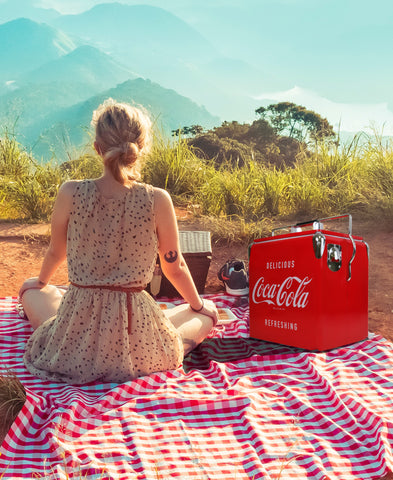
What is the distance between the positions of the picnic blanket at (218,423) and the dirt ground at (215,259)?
112cm

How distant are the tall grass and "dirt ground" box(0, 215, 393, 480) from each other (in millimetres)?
271

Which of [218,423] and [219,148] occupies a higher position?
[219,148]

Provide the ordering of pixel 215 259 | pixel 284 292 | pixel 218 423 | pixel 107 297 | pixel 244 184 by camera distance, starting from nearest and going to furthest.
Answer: pixel 218 423, pixel 107 297, pixel 284 292, pixel 215 259, pixel 244 184

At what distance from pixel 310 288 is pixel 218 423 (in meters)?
1.03

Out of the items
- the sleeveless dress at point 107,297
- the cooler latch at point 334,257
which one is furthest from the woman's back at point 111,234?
the cooler latch at point 334,257

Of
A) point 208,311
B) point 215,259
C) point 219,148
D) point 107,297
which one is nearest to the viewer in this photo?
point 107,297

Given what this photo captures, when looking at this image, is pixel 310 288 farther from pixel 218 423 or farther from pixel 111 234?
pixel 111 234

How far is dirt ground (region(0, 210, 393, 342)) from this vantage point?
12.5ft

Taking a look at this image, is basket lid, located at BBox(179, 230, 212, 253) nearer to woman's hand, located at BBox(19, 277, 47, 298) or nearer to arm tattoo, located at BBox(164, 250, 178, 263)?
woman's hand, located at BBox(19, 277, 47, 298)

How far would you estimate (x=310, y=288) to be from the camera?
2.77 m

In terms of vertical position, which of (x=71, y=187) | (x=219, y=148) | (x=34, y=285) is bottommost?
(x=34, y=285)

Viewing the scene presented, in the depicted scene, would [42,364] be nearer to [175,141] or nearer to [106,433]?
[106,433]

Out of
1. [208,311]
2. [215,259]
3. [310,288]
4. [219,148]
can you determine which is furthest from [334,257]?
[219,148]

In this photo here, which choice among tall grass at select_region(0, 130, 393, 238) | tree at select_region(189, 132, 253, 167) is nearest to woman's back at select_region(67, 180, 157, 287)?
tall grass at select_region(0, 130, 393, 238)
